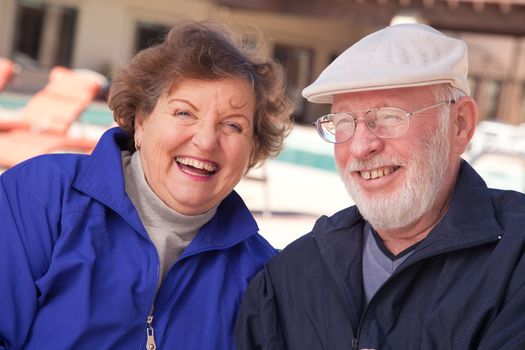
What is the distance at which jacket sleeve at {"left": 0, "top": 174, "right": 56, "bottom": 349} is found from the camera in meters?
2.00

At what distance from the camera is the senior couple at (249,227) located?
6.05 feet

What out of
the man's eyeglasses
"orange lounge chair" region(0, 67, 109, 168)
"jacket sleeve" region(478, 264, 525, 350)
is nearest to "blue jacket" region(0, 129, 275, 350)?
the man's eyeglasses

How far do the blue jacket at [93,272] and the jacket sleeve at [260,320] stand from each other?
0.12 m

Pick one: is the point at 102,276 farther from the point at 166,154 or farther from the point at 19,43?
the point at 19,43

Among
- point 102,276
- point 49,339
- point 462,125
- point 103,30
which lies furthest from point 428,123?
point 103,30

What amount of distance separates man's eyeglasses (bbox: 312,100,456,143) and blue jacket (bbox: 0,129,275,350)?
50 cm

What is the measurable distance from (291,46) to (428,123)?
2386cm

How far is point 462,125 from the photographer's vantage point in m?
2.04

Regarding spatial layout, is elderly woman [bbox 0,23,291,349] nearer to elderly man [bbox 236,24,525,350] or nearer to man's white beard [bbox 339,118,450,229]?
elderly man [bbox 236,24,525,350]

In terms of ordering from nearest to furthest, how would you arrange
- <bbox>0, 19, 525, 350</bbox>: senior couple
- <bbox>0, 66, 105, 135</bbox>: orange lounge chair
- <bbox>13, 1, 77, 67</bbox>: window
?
<bbox>0, 19, 525, 350</bbox>: senior couple < <bbox>0, 66, 105, 135</bbox>: orange lounge chair < <bbox>13, 1, 77, 67</bbox>: window

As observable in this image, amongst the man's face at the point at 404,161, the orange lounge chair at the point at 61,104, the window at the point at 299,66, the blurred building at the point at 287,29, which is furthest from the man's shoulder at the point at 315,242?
the window at the point at 299,66

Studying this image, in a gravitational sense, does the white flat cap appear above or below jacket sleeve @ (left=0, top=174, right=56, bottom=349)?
above

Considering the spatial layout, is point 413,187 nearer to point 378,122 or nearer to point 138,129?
point 378,122

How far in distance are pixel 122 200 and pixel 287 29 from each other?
23.4m
